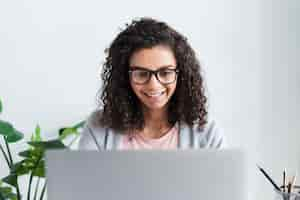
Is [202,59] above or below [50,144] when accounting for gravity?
above

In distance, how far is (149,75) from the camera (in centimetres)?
131

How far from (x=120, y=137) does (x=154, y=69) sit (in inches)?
10.8

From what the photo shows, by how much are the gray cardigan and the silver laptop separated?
0.58 meters

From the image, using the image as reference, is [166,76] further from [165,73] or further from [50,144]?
[50,144]

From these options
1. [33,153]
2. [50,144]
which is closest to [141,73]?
[50,144]

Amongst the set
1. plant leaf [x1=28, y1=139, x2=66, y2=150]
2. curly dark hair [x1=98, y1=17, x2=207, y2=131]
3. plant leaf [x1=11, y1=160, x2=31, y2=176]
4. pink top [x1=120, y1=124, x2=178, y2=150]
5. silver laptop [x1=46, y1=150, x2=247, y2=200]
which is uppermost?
curly dark hair [x1=98, y1=17, x2=207, y2=131]

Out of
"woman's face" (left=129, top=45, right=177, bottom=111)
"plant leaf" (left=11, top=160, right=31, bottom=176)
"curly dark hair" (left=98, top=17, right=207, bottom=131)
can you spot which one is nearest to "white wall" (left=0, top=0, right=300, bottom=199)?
"plant leaf" (left=11, top=160, right=31, bottom=176)

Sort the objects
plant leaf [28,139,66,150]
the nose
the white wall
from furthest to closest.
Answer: the white wall, plant leaf [28,139,66,150], the nose

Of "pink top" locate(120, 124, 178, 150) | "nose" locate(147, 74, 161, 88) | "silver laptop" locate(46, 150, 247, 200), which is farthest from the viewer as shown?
"pink top" locate(120, 124, 178, 150)

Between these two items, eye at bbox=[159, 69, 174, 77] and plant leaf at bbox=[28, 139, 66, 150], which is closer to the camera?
eye at bbox=[159, 69, 174, 77]

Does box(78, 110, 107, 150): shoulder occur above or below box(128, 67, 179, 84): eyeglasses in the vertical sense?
below

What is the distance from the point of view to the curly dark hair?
4.56 feet

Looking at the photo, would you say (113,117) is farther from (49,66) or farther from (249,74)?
(249,74)

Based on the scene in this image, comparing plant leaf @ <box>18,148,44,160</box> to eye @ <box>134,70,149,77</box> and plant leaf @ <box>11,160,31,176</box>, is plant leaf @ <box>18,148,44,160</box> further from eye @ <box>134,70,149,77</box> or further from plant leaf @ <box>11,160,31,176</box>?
eye @ <box>134,70,149,77</box>
